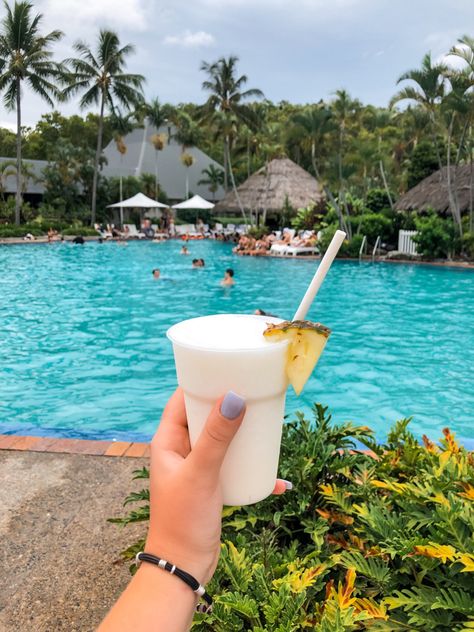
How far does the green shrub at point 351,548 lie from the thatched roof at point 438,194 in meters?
21.0

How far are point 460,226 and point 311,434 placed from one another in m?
19.2

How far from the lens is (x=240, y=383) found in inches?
45.0

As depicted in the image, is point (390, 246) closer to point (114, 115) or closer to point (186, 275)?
point (186, 275)

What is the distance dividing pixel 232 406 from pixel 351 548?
1107mm

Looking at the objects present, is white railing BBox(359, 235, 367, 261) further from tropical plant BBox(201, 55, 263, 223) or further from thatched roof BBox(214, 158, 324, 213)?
tropical plant BBox(201, 55, 263, 223)

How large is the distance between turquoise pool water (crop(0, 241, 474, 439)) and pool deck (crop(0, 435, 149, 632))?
0.89m

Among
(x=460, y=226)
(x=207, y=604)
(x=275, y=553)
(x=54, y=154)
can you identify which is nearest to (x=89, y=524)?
(x=275, y=553)

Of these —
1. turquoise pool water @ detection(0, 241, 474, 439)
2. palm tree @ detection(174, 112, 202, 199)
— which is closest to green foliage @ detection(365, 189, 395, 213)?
turquoise pool water @ detection(0, 241, 474, 439)

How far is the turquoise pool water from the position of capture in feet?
20.4

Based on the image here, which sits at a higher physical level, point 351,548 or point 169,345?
point 351,548

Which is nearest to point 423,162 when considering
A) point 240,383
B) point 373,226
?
point 373,226

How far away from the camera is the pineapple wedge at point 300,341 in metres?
1.18

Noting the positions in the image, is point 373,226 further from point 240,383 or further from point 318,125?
point 240,383

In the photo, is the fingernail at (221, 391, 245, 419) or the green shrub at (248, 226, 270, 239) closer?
the fingernail at (221, 391, 245, 419)
